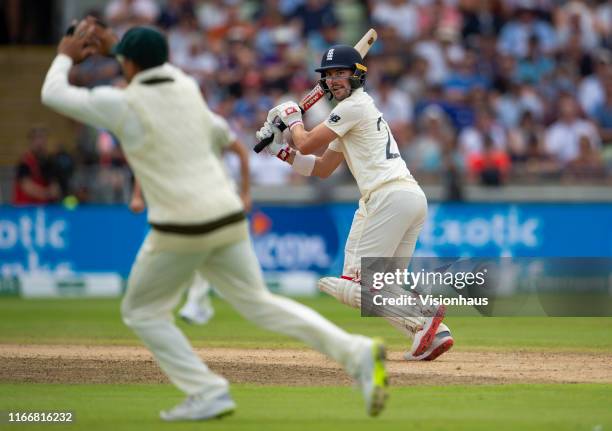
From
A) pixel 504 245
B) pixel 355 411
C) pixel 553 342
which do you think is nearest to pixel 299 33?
pixel 504 245

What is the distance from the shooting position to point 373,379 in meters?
6.51

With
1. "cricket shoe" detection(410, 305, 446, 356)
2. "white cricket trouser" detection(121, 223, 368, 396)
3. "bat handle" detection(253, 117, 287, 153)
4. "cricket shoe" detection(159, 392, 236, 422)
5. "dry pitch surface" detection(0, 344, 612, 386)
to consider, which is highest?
"bat handle" detection(253, 117, 287, 153)

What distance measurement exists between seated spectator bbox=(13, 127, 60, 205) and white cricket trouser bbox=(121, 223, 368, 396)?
34.7 ft

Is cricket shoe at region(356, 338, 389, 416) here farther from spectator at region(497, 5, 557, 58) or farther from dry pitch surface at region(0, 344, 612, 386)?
spectator at region(497, 5, 557, 58)

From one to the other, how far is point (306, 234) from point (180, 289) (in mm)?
10063

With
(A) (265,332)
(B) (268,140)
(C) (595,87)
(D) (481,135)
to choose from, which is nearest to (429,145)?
(D) (481,135)

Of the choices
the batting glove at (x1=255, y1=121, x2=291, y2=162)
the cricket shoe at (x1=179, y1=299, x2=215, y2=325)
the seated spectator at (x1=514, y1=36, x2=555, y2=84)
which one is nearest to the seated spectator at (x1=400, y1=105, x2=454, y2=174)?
the seated spectator at (x1=514, y1=36, x2=555, y2=84)

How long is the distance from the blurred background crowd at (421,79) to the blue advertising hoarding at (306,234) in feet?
1.85

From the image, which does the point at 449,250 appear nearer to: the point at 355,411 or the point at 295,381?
the point at 295,381

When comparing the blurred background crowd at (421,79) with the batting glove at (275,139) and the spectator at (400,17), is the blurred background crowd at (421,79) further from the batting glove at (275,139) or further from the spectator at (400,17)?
the batting glove at (275,139)

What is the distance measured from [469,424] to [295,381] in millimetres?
2142

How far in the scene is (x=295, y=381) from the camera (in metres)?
8.66

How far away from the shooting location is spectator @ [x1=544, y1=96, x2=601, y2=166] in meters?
18.3

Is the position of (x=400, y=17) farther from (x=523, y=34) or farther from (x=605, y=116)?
(x=605, y=116)
